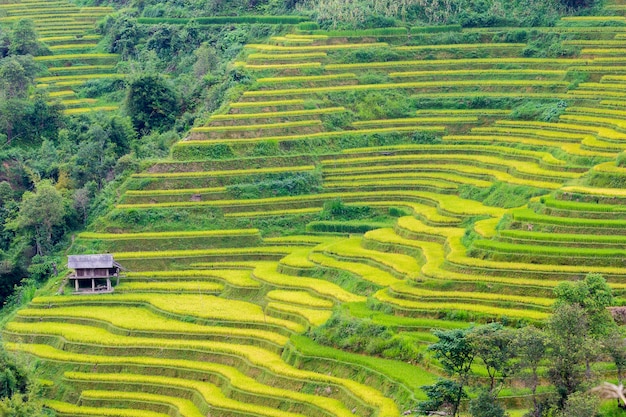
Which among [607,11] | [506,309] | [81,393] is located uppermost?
[607,11]

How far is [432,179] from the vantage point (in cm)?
5394

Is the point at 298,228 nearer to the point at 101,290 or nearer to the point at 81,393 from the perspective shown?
the point at 101,290

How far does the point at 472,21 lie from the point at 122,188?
21.9 meters

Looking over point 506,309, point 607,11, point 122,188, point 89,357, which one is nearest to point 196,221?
point 122,188

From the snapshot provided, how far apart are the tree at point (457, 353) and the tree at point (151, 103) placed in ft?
109

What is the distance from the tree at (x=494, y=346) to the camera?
3138 centimetres

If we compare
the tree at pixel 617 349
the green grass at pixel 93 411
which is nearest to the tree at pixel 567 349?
the tree at pixel 617 349

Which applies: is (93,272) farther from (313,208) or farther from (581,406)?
(581,406)

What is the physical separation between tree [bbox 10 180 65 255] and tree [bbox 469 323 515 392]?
2698 centimetres

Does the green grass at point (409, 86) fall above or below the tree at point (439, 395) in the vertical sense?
above

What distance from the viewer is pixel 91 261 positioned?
48.8 metres

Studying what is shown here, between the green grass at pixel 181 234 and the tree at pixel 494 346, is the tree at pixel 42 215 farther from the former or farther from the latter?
the tree at pixel 494 346

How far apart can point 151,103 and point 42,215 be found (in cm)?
1143

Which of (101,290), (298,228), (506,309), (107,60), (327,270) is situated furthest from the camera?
(107,60)
